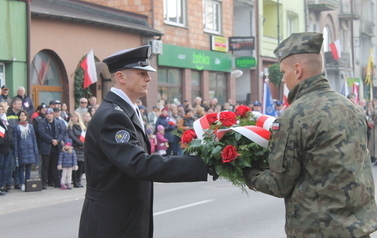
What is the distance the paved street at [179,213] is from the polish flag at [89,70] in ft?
22.5

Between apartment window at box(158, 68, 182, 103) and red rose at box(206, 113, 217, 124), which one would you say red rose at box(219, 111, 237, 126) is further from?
apartment window at box(158, 68, 182, 103)

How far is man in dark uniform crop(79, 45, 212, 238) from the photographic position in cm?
400

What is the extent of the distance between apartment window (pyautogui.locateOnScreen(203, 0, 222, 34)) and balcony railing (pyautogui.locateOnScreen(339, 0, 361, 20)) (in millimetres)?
19839

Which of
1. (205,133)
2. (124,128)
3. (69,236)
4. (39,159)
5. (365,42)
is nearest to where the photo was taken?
(124,128)

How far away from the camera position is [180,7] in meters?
29.8

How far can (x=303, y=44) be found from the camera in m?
3.95

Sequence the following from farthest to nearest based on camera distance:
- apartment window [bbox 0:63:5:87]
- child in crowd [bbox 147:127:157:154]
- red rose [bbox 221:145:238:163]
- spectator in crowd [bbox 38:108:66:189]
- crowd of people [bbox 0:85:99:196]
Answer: apartment window [bbox 0:63:5:87]
child in crowd [bbox 147:127:157:154]
spectator in crowd [bbox 38:108:66:189]
crowd of people [bbox 0:85:99:196]
red rose [bbox 221:145:238:163]

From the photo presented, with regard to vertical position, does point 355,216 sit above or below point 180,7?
below

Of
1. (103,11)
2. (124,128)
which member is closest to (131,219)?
(124,128)

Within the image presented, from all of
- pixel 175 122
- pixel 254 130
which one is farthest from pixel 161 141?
pixel 254 130

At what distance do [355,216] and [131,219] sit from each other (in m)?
1.33

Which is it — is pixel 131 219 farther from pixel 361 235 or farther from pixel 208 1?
pixel 208 1

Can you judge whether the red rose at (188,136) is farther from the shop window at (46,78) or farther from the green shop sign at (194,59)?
the green shop sign at (194,59)

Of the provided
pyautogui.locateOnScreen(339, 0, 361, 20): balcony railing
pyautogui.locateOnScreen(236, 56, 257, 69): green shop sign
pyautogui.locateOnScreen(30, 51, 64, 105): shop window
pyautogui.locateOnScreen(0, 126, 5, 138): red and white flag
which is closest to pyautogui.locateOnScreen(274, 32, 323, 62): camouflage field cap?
pyautogui.locateOnScreen(0, 126, 5, 138): red and white flag
